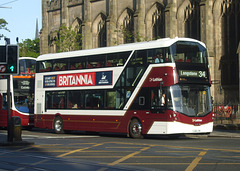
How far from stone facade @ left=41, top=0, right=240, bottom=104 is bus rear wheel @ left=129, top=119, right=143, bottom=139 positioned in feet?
46.6

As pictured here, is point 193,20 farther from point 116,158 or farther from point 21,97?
point 116,158

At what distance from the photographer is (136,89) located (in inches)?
816

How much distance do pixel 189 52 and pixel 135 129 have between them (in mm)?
4164

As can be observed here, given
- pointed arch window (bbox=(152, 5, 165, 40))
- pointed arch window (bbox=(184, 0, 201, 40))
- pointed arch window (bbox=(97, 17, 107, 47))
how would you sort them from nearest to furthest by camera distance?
pointed arch window (bbox=(184, 0, 201, 40)) → pointed arch window (bbox=(152, 5, 165, 40)) → pointed arch window (bbox=(97, 17, 107, 47))

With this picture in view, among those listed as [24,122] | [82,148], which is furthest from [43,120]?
[82,148]

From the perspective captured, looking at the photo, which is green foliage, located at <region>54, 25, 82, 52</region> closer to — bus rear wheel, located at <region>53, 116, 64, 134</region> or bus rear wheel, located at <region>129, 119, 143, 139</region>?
bus rear wheel, located at <region>53, 116, 64, 134</region>

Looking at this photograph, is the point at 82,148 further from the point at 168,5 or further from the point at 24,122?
the point at 168,5

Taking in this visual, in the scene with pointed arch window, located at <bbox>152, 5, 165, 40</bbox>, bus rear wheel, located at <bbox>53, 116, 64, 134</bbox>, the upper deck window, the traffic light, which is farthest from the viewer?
pointed arch window, located at <bbox>152, 5, 165, 40</bbox>

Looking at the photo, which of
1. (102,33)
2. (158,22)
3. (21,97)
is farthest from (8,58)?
(102,33)

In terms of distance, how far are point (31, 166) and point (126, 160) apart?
2457mm

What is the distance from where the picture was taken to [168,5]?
44781 millimetres

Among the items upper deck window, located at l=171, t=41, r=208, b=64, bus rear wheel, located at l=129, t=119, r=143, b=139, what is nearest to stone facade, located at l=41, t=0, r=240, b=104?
upper deck window, located at l=171, t=41, r=208, b=64

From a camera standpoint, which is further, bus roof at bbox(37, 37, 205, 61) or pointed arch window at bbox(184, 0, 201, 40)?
pointed arch window at bbox(184, 0, 201, 40)

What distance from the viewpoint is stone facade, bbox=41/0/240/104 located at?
137 feet
